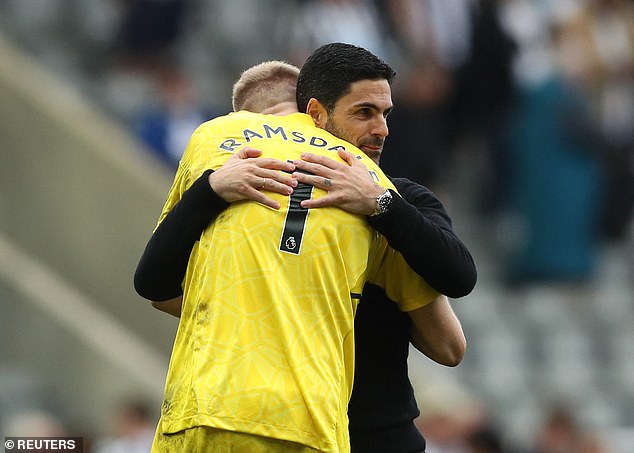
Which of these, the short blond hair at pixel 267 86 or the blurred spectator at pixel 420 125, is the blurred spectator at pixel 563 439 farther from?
the short blond hair at pixel 267 86

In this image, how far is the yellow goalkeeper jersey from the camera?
380 cm

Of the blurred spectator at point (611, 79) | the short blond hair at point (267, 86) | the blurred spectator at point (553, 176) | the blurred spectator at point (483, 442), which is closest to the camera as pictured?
the short blond hair at point (267, 86)

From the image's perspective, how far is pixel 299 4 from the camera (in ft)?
38.0

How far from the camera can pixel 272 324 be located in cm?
384

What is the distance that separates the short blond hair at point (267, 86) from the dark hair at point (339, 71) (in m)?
0.40

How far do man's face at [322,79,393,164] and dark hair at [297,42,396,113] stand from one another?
19 mm

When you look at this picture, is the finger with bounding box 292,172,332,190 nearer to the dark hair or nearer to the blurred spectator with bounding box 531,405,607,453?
the dark hair

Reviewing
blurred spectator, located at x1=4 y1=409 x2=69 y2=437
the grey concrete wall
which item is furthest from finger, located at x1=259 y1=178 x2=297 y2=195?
the grey concrete wall

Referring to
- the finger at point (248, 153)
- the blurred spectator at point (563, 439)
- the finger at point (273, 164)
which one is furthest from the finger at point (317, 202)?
the blurred spectator at point (563, 439)

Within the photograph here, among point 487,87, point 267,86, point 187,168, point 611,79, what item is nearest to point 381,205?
point 187,168

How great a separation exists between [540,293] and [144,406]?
14.2ft

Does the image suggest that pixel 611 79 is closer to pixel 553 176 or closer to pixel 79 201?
pixel 553 176

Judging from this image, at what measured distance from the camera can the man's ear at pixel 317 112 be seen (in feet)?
14.1

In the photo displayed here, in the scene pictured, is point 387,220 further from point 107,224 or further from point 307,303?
point 107,224
